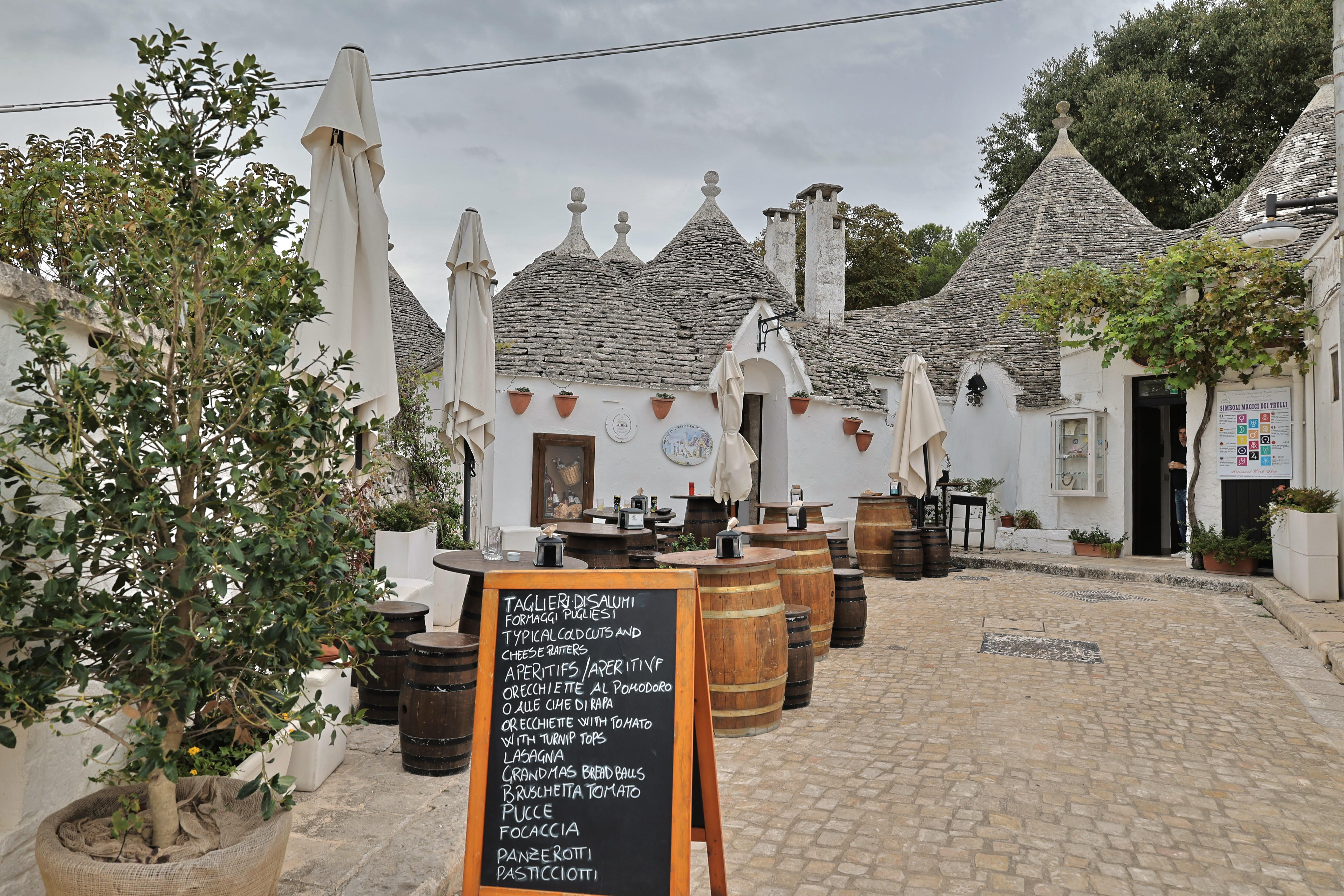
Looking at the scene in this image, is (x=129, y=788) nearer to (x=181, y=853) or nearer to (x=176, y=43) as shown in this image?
(x=181, y=853)

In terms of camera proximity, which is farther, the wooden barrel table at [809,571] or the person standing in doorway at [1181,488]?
the person standing in doorway at [1181,488]

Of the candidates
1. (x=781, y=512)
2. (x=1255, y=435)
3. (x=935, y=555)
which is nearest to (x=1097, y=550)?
(x=1255, y=435)

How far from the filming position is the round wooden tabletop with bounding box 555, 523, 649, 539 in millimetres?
7035

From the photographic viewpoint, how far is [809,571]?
6.54 meters

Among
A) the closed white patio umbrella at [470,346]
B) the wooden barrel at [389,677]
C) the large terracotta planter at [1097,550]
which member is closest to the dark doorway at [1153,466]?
the large terracotta planter at [1097,550]

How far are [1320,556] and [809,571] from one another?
6.22 m

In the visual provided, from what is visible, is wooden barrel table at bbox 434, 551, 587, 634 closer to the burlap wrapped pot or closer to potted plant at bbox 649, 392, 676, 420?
the burlap wrapped pot

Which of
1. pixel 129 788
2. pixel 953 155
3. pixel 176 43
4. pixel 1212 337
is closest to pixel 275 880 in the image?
pixel 129 788

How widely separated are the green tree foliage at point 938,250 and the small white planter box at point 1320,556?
21368 mm

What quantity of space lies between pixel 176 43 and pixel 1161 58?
92.7 ft

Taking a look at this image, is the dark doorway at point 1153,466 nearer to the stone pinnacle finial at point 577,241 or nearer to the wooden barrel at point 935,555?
the wooden barrel at point 935,555

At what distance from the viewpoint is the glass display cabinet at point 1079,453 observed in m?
13.9

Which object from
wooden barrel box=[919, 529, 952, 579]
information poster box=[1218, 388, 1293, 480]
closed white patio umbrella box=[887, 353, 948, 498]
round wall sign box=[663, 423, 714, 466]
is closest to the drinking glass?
wooden barrel box=[919, 529, 952, 579]

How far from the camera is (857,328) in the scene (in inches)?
763
